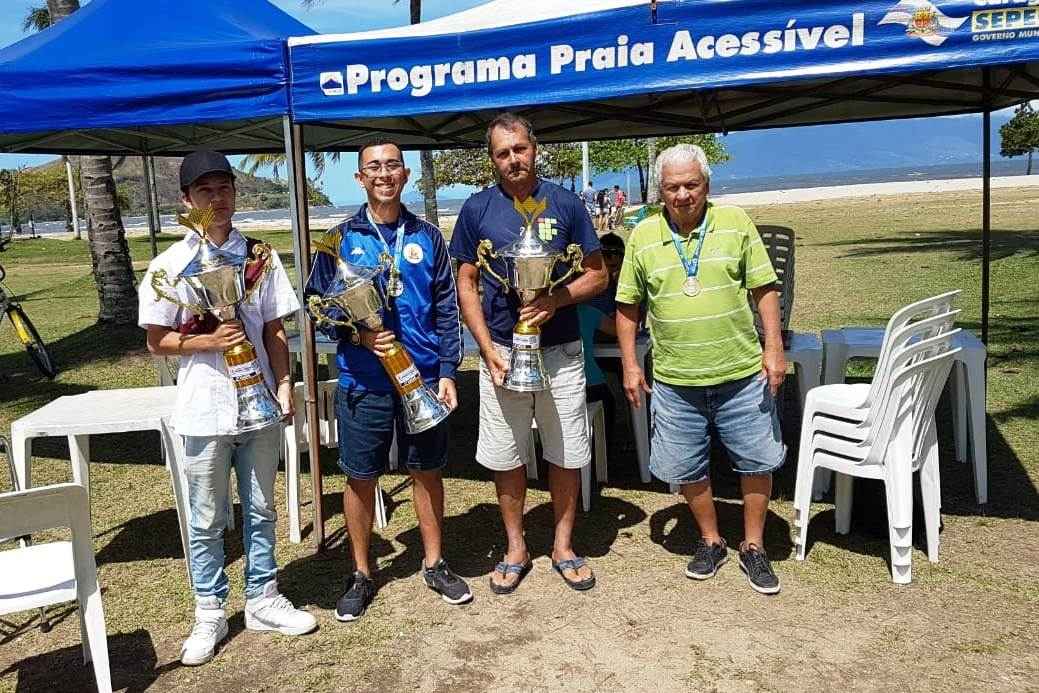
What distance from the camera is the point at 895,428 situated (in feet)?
12.3

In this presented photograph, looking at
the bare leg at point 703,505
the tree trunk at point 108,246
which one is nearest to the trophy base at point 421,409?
the bare leg at point 703,505

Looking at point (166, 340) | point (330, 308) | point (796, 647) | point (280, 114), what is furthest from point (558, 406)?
point (280, 114)

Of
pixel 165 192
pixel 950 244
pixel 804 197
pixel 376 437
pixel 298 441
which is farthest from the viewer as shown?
pixel 165 192

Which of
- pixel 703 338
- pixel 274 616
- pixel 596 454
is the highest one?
pixel 703 338

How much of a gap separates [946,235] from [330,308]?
19065 millimetres

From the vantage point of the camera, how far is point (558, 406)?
12.1 ft

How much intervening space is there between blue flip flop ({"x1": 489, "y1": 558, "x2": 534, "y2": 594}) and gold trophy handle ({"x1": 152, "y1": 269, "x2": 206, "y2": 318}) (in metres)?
1.71

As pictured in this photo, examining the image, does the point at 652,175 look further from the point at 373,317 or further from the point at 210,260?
the point at 210,260

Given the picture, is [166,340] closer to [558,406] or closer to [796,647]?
[558,406]

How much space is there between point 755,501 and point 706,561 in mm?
357

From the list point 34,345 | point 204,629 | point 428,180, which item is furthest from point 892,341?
point 428,180

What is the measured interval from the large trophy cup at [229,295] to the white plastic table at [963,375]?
120 inches

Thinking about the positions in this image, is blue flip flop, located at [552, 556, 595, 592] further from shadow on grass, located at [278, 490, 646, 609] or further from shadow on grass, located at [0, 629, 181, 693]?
shadow on grass, located at [0, 629, 181, 693]

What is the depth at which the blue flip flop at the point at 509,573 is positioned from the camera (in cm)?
381
